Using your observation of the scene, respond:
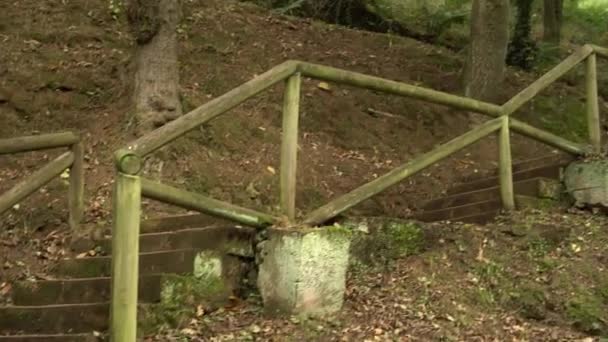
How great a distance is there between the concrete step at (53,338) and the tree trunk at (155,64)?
279 cm

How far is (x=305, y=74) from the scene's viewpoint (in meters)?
5.49

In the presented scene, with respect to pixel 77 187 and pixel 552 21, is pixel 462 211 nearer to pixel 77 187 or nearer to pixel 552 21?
pixel 77 187

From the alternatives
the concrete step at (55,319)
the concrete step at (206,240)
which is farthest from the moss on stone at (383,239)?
the concrete step at (55,319)

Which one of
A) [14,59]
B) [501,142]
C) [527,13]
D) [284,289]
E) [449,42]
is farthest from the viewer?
[449,42]

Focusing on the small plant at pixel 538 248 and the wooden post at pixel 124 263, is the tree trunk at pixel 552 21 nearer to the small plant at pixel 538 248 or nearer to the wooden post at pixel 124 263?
the small plant at pixel 538 248

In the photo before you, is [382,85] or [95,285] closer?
[95,285]

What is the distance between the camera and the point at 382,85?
6.02 meters

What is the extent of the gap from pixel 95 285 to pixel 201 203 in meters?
1.25

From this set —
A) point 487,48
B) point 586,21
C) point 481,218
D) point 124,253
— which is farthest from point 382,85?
point 586,21

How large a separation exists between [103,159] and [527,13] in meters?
9.03

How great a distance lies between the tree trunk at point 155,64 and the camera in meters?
7.54

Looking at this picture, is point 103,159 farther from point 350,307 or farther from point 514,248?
point 514,248

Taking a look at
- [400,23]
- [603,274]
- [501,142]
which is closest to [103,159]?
[501,142]

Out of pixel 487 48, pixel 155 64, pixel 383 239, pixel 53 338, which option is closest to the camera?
pixel 53 338
